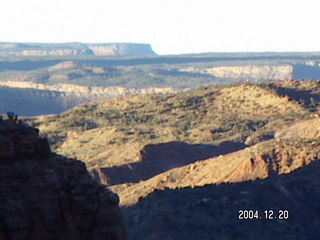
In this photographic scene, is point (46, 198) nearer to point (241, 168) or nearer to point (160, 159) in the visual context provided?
point (241, 168)

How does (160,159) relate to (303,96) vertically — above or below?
below

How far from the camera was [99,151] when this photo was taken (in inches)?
3531

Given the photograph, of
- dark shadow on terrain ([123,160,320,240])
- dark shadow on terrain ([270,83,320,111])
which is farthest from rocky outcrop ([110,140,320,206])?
dark shadow on terrain ([270,83,320,111])

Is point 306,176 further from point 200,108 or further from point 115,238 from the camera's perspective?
point 200,108

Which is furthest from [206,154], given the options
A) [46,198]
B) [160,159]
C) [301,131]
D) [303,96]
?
[46,198]

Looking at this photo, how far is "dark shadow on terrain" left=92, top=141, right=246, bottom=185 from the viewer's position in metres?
77.2

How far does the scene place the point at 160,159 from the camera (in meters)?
83.1

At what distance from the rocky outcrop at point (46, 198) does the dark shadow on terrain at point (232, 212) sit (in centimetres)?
1970

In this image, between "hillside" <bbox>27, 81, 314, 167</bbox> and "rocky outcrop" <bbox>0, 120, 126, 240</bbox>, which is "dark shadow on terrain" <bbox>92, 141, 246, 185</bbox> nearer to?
"hillside" <bbox>27, 81, 314, 167</bbox>

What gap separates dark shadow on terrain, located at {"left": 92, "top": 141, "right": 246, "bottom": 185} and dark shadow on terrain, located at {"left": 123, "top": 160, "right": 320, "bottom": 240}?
886 inches

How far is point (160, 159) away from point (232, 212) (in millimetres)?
34097

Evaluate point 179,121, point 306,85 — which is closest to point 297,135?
point 179,121

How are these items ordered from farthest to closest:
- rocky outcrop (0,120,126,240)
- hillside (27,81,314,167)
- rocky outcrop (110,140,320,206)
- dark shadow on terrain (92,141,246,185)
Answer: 1. hillside (27,81,314,167)
2. dark shadow on terrain (92,141,246,185)
3. rocky outcrop (110,140,320,206)
4. rocky outcrop (0,120,126,240)

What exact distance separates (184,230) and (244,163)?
17.2m
